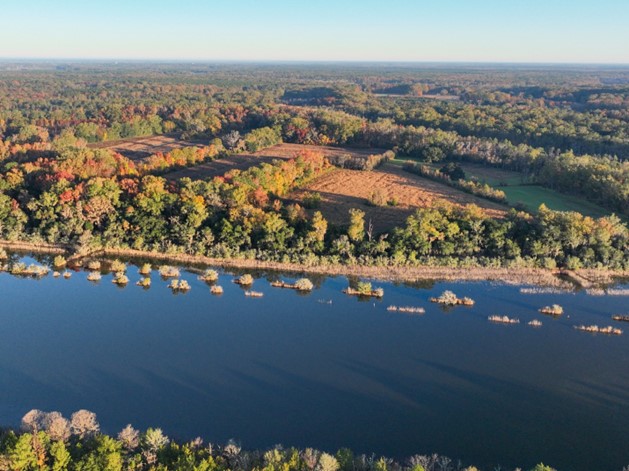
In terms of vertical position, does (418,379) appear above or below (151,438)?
below

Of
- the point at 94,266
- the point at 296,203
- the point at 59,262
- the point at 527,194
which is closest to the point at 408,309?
the point at 296,203

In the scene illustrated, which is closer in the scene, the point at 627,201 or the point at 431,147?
the point at 627,201

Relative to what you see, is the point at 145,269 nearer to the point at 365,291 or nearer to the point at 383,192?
the point at 365,291

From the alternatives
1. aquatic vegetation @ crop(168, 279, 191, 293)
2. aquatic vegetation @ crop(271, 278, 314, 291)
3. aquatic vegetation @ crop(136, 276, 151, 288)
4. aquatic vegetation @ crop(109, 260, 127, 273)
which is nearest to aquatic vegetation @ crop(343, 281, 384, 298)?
aquatic vegetation @ crop(271, 278, 314, 291)

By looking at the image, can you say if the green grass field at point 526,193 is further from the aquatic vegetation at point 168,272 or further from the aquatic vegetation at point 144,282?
the aquatic vegetation at point 144,282

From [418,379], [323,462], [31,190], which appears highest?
Result: [31,190]

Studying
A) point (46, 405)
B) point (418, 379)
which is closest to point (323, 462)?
point (418, 379)

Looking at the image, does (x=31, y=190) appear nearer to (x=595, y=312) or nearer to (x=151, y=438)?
(x=151, y=438)
